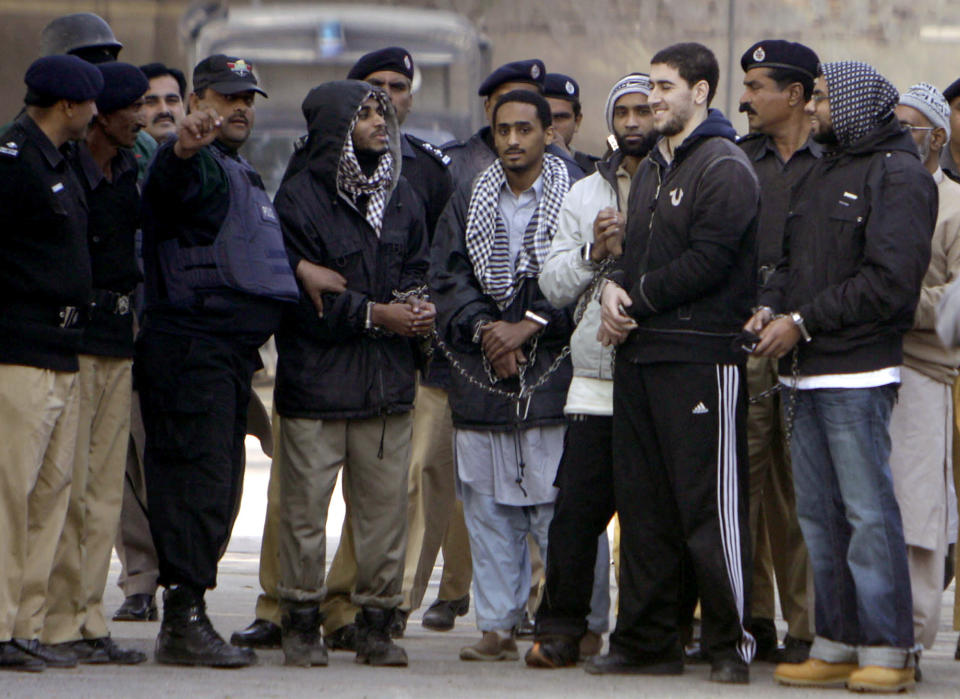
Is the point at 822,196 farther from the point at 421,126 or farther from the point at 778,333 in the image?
the point at 421,126

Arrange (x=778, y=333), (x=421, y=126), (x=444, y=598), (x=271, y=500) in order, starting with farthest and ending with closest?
(x=421, y=126), (x=444, y=598), (x=271, y=500), (x=778, y=333)

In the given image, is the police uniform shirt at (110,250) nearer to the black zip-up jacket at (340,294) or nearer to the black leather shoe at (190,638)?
the black zip-up jacket at (340,294)

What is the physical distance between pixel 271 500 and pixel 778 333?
6.97ft

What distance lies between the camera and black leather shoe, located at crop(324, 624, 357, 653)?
635cm

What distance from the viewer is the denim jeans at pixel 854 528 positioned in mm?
5434

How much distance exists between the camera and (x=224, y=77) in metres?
6.11

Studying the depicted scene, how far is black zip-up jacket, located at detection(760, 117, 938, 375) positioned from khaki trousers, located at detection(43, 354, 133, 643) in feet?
7.41

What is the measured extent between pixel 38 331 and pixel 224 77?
46.8 inches

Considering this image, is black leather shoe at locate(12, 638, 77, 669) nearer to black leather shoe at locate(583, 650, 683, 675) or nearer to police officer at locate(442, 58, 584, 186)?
black leather shoe at locate(583, 650, 683, 675)

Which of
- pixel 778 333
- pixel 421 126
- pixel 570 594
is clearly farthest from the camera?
pixel 421 126

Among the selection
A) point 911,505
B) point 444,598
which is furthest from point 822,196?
point 444,598

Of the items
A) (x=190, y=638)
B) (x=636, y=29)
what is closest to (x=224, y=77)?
(x=190, y=638)

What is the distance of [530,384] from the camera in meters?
6.17

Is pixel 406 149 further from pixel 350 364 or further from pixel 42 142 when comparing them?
pixel 42 142
